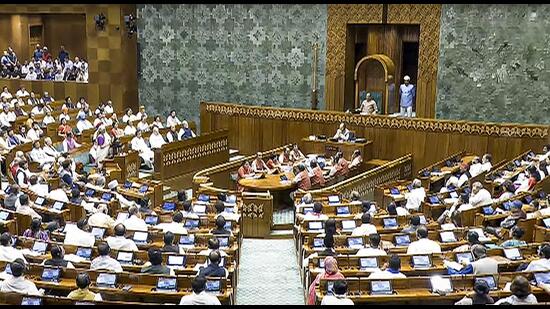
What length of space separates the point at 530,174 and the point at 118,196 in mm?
7403

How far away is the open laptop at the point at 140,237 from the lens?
9570mm

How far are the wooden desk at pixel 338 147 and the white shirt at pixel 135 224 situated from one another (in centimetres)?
831

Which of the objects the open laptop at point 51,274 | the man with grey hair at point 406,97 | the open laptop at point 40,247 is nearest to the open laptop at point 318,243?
the open laptop at point 51,274

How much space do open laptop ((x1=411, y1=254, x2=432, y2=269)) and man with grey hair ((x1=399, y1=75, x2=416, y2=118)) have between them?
420 inches

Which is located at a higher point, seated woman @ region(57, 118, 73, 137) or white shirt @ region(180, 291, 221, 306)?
seated woman @ region(57, 118, 73, 137)

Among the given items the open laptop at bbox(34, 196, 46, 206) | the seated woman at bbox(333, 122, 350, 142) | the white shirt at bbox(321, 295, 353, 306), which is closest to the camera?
the white shirt at bbox(321, 295, 353, 306)

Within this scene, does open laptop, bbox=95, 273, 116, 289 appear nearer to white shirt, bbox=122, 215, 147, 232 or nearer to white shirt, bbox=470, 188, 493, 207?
white shirt, bbox=122, 215, 147, 232

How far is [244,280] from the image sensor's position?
1002 cm

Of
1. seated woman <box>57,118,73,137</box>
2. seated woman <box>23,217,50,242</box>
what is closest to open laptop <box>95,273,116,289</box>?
seated woman <box>23,217,50,242</box>

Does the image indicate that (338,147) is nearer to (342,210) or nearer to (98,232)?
(342,210)

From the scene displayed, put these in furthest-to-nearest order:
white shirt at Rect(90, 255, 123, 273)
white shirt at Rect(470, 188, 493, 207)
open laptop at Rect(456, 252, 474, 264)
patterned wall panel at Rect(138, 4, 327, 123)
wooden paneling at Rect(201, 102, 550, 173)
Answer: patterned wall panel at Rect(138, 4, 327, 123) → wooden paneling at Rect(201, 102, 550, 173) → white shirt at Rect(470, 188, 493, 207) → open laptop at Rect(456, 252, 474, 264) → white shirt at Rect(90, 255, 123, 273)

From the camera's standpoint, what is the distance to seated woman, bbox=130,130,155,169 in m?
17.3

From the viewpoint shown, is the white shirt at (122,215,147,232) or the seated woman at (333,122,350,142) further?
the seated woman at (333,122,350,142)

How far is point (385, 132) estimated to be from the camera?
18.0 meters
